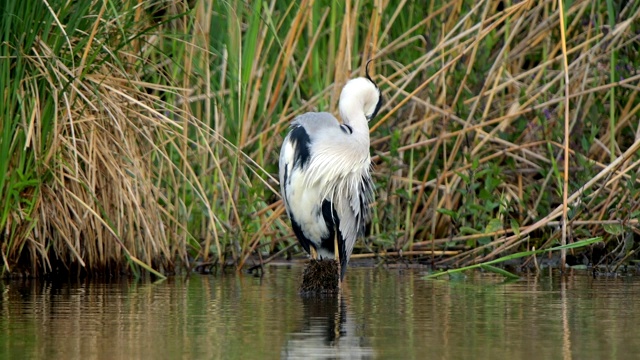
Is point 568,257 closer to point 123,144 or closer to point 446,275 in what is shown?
point 446,275

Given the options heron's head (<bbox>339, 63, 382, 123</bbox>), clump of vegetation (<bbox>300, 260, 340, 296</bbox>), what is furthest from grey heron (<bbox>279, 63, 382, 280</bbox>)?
clump of vegetation (<bbox>300, 260, 340, 296</bbox>)

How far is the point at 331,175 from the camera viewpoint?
21.9 ft

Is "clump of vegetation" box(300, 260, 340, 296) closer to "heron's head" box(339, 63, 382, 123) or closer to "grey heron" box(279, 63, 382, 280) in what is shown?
"grey heron" box(279, 63, 382, 280)

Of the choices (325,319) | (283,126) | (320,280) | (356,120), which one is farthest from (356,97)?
(325,319)

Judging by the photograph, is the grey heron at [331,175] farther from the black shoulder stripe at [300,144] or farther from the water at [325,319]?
the water at [325,319]

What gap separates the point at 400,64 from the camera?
8258 millimetres

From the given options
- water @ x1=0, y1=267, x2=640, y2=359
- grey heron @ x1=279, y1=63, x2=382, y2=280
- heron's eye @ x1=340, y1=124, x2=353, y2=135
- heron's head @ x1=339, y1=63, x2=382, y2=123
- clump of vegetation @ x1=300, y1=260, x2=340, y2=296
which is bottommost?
water @ x1=0, y1=267, x2=640, y2=359

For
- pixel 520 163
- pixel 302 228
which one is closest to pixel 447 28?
pixel 520 163

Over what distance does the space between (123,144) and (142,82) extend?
14.6 inches

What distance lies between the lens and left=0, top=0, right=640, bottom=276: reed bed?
679 cm

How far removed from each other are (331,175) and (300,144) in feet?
0.86

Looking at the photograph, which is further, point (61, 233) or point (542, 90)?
point (542, 90)

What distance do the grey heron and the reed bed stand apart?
441 mm

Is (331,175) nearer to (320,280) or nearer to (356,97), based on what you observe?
(356,97)
